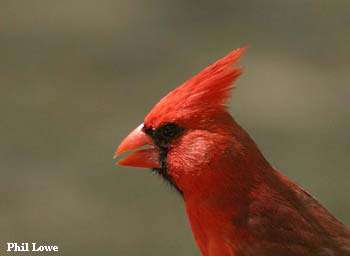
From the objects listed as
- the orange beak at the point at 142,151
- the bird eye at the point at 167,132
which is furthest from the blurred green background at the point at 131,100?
the bird eye at the point at 167,132

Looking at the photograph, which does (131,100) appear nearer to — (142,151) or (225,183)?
(142,151)

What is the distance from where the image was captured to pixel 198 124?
12.9 ft

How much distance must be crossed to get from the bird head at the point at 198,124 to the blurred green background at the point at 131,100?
107 inches

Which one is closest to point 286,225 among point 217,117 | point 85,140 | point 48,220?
point 217,117

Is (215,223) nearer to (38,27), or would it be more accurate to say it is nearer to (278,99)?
(278,99)

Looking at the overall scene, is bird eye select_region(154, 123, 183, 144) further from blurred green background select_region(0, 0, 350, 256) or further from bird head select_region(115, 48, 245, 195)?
blurred green background select_region(0, 0, 350, 256)

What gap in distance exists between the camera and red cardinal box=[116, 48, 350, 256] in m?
3.90

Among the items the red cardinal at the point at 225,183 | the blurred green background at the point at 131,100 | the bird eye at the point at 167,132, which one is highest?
the blurred green background at the point at 131,100

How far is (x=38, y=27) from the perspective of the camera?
926cm

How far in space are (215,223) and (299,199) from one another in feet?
1.21

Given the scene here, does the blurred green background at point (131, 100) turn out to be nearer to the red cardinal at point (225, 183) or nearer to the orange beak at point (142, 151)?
the orange beak at point (142, 151)

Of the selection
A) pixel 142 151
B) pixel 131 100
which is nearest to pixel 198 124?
pixel 142 151

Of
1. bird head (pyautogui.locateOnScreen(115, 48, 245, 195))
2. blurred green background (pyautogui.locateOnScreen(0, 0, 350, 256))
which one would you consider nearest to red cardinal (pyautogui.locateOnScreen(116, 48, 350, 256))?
bird head (pyautogui.locateOnScreen(115, 48, 245, 195))

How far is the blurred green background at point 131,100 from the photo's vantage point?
709 cm
